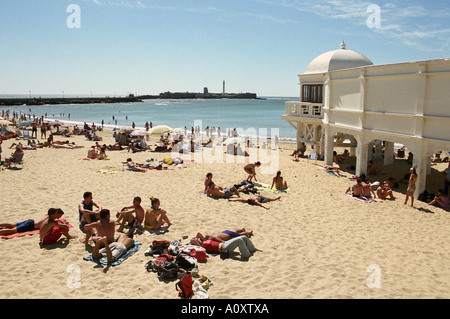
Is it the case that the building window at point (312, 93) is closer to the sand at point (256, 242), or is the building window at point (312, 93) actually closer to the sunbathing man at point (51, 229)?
the sand at point (256, 242)

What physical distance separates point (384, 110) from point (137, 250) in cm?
1106

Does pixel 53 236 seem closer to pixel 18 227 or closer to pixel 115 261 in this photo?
pixel 18 227

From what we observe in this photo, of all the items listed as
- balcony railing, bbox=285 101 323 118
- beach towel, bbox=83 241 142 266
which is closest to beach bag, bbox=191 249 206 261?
beach towel, bbox=83 241 142 266

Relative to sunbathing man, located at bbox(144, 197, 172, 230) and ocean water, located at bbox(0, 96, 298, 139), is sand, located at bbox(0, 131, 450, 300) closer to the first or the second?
sunbathing man, located at bbox(144, 197, 172, 230)

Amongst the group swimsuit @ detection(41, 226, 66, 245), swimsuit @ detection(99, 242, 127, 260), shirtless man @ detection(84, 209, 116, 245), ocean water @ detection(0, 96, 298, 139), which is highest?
ocean water @ detection(0, 96, 298, 139)

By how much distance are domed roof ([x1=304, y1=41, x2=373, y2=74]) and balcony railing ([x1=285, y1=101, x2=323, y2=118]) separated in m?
2.09

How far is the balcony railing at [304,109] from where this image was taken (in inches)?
784

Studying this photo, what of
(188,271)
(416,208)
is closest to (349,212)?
(416,208)

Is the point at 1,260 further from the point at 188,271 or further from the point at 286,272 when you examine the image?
the point at 286,272

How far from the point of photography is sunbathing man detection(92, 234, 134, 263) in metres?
6.16

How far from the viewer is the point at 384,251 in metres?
7.37

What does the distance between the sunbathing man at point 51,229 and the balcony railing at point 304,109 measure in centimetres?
1621

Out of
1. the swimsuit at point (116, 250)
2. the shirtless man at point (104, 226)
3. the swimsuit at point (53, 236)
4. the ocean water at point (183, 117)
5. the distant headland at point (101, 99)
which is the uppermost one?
the distant headland at point (101, 99)

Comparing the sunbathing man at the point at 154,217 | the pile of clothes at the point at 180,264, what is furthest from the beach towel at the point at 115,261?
the sunbathing man at the point at 154,217
